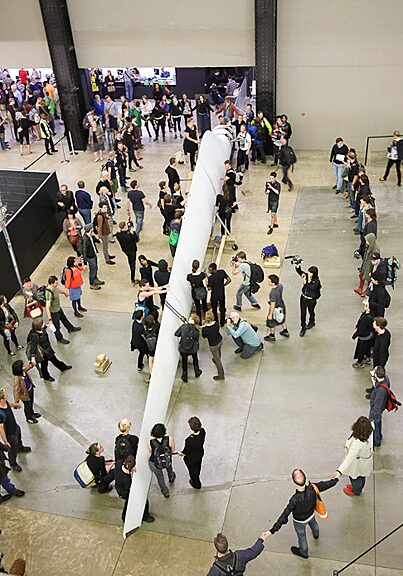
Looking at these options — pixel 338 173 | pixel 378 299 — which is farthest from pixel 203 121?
pixel 378 299

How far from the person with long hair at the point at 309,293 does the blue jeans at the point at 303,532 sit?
388 centimetres

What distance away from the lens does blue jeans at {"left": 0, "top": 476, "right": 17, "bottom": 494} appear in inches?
302

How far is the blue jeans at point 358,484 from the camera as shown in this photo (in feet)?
24.0

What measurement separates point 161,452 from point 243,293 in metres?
4.12

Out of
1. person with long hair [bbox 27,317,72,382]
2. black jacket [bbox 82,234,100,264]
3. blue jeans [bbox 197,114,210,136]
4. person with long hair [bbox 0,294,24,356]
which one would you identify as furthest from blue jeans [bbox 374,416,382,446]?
blue jeans [bbox 197,114,210,136]

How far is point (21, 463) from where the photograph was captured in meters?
8.37

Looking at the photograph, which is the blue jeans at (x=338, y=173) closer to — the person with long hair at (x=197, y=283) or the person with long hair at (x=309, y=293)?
the person with long hair at (x=309, y=293)

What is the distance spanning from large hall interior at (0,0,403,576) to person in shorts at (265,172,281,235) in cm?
4

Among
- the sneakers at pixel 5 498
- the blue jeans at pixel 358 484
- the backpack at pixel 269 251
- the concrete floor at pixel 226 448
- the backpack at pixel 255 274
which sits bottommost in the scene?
the concrete floor at pixel 226 448

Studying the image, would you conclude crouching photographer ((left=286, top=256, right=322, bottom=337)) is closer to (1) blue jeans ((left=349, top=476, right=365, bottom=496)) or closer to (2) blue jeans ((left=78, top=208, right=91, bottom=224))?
(1) blue jeans ((left=349, top=476, right=365, bottom=496))

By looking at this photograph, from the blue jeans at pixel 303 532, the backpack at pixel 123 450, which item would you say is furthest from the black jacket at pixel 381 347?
the backpack at pixel 123 450

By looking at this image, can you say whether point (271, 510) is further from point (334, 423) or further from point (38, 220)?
point (38, 220)

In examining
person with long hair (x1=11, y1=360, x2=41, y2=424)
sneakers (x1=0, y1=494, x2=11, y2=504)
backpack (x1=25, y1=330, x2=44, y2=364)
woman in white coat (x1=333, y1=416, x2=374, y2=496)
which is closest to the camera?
woman in white coat (x1=333, y1=416, x2=374, y2=496)

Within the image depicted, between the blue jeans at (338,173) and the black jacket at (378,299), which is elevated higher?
the black jacket at (378,299)
